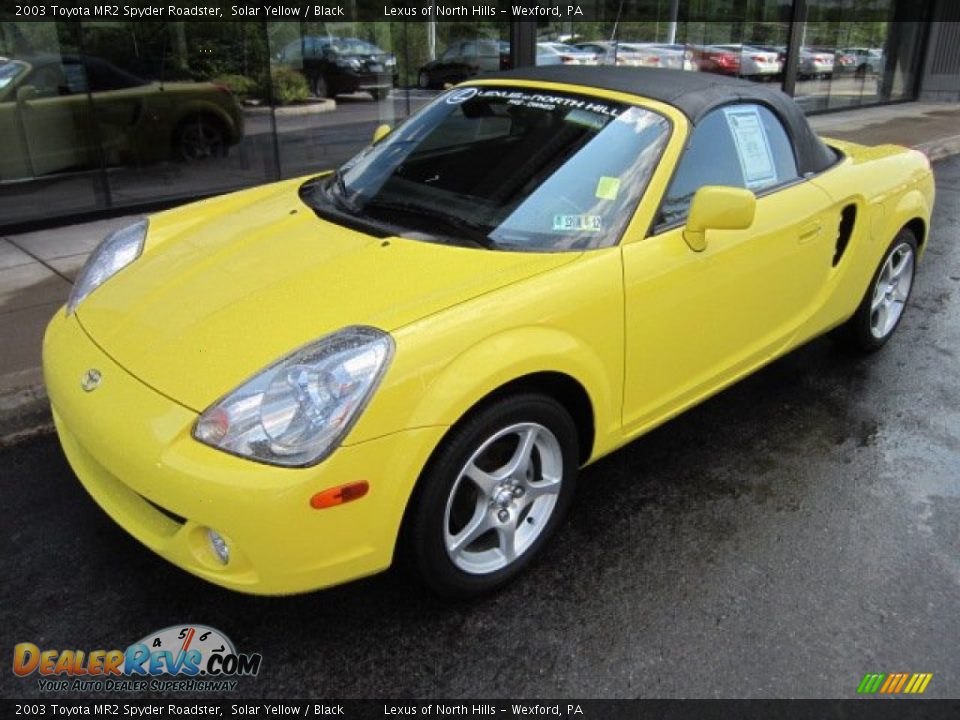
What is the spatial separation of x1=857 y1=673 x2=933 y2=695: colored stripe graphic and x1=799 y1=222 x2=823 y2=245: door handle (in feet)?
5.74

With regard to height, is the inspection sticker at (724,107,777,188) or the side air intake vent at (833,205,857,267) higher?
the inspection sticker at (724,107,777,188)

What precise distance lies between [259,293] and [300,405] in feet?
1.91

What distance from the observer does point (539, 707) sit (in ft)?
7.10

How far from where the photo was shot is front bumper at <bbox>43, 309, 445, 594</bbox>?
1998mm

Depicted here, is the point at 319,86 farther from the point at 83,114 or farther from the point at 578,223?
the point at 578,223

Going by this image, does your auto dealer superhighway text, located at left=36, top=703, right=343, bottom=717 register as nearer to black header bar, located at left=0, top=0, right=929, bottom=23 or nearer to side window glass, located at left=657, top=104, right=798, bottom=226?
side window glass, located at left=657, top=104, right=798, bottom=226

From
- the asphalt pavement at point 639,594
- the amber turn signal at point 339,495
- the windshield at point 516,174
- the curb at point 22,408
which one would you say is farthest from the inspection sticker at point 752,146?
the curb at point 22,408

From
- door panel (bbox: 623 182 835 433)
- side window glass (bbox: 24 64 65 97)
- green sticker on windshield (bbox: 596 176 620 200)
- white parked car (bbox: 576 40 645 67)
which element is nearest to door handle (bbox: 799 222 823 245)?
door panel (bbox: 623 182 835 433)

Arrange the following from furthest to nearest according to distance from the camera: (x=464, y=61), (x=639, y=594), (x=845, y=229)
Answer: (x=464, y=61) → (x=845, y=229) → (x=639, y=594)

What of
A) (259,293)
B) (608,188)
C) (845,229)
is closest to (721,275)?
(608,188)

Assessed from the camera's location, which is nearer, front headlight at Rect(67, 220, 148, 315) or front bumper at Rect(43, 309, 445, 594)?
front bumper at Rect(43, 309, 445, 594)

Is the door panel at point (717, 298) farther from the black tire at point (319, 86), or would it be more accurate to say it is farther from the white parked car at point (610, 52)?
the white parked car at point (610, 52)

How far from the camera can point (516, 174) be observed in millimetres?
2900

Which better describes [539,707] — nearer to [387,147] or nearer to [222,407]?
[222,407]
